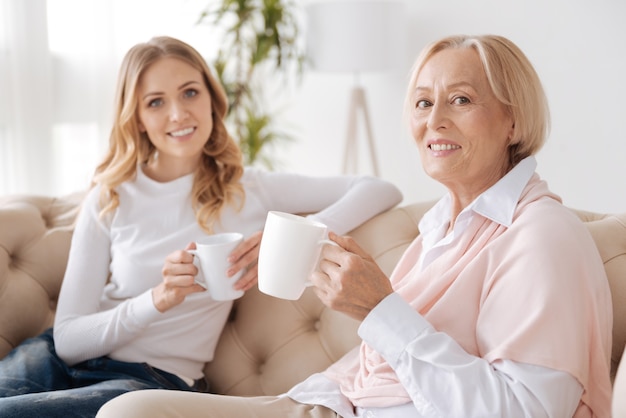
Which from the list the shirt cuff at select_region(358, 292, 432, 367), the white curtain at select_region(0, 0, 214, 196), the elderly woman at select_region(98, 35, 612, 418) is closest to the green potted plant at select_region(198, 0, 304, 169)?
the white curtain at select_region(0, 0, 214, 196)

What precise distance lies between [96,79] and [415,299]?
9.15 ft

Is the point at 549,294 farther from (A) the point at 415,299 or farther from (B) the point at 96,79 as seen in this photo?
(B) the point at 96,79

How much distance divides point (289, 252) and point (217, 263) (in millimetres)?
319

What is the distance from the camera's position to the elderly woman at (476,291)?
1.05 meters

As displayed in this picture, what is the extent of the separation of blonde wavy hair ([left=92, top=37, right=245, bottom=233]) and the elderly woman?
580 millimetres

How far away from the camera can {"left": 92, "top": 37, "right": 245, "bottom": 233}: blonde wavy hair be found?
1.80 meters

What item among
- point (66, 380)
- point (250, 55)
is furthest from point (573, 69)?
point (66, 380)

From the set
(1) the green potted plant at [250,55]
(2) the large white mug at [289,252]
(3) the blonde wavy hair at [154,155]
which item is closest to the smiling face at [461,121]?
(2) the large white mug at [289,252]

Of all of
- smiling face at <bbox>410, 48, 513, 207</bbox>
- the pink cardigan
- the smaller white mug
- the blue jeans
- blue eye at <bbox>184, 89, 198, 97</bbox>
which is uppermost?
smiling face at <bbox>410, 48, 513, 207</bbox>

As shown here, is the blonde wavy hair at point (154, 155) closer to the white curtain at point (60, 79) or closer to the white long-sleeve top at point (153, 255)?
the white long-sleeve top at point (153, 255)

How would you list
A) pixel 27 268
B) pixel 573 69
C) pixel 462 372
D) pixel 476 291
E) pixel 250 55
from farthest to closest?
pixel 250 55, pixel 573 69, pixel 27 268, pixel 476 291, pixel 462 372

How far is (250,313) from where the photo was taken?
1.79 meters

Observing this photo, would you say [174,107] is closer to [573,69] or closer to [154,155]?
[154,155]

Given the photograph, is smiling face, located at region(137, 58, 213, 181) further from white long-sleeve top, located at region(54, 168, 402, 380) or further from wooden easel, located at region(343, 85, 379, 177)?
wooden easel, located at region(343, 85, 379, 177)
